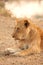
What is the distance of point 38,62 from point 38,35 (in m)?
0.96

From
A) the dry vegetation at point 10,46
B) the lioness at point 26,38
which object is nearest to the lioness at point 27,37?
the lioness at point 26,38

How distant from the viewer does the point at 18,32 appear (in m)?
7.33

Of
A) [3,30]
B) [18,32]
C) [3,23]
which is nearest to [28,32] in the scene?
[18,32]

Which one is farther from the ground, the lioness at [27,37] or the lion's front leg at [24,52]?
the lioness at [27,37]

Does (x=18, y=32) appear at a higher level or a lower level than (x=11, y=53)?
higher

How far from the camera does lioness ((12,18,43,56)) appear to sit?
7.32 m

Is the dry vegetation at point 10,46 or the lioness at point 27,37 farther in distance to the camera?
the lioness at point 27,37

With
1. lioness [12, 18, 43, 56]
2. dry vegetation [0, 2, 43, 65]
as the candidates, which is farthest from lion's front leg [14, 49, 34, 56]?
dry vegetation [0, 2, 43, 65]

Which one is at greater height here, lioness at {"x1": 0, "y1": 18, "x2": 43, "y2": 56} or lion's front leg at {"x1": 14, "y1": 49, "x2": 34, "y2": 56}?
lioness at {"x1": 0, "y1": 18, "x2": 43, "y2": 56}

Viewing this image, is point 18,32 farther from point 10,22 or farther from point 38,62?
point 10,22

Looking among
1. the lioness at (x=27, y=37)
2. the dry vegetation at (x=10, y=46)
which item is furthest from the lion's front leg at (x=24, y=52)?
the dry vegetation at (x=10, y=46)

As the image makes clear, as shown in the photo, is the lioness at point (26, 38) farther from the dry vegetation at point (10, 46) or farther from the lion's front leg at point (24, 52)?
the dry vegetation at point (10, 46)

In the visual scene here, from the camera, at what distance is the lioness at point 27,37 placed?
24.0 ft

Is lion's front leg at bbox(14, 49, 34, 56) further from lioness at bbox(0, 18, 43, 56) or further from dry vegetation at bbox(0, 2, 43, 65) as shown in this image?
dry vegetation at bbox(0, 2, 43, 65)
